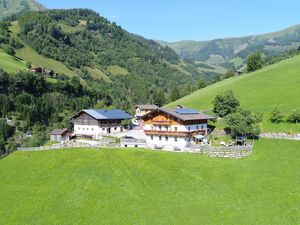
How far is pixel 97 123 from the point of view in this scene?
106 meters

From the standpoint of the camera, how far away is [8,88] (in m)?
171

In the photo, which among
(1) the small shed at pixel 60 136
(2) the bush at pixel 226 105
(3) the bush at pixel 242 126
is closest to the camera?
(3) the bush at pixel 242 126

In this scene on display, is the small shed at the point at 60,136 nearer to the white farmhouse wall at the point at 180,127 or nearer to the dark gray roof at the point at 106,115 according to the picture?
the dark gray roof at the point at 106,115

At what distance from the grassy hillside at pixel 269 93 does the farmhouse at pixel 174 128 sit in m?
15.0

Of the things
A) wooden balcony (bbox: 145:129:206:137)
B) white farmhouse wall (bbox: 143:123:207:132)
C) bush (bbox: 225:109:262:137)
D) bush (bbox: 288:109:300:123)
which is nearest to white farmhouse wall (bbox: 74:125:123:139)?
white farmhouse wall (bbox: 143:123:207:132)

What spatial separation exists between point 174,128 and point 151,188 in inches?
1041

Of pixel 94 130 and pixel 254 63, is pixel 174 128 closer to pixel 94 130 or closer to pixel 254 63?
pixel 94 130

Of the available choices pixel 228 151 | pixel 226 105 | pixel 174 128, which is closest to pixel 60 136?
pixel 174 128

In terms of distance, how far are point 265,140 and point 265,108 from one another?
1202 inches

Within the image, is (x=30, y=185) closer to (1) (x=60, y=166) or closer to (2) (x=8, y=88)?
(1) (x=60, y=166)

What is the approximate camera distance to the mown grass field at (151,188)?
2035 inches

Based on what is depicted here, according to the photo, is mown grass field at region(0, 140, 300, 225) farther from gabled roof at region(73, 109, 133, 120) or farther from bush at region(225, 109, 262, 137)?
gabled roof at region(73, 109, 133, 120)

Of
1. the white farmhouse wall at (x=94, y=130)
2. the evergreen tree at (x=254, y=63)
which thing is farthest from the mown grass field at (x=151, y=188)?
the evergreen tree at (x=254, y=63)

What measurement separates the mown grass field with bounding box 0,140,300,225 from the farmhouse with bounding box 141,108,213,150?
1295 centimetres
